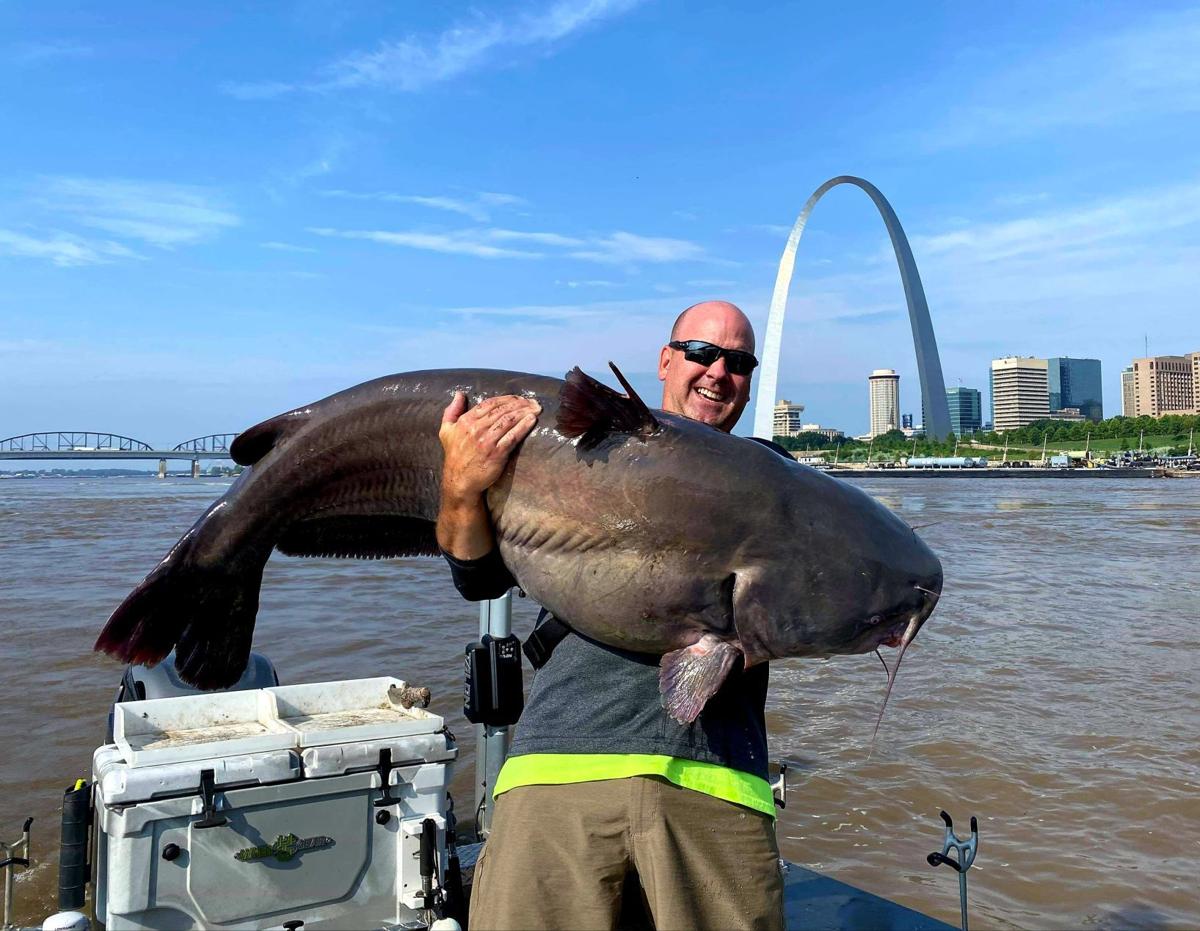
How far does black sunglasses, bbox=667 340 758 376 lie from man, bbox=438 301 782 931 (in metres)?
0.54

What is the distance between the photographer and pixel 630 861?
2037 mm

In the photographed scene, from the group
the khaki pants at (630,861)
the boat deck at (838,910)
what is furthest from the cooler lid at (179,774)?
the khaki pants at (630,861)

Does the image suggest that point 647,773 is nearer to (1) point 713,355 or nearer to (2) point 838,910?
(1) point 713,355

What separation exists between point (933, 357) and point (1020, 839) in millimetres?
67738

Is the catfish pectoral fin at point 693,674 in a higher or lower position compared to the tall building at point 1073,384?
lower

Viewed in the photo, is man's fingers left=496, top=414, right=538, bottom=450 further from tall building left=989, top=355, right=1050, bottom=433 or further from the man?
tall building left=989, top=355, right=1050, bottom=433

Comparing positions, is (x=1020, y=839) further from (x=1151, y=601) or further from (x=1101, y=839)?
(x=1151, y=601)

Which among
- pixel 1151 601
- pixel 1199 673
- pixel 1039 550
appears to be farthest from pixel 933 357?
pixel 1199 673

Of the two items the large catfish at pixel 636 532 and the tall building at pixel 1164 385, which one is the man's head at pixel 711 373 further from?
the tall building at pixel 1164 385

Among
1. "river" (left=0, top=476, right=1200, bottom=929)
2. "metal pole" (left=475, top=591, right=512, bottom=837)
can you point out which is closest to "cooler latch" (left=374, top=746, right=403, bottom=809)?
"metal pole" (left=475, top=591, right=512, bottom=837)

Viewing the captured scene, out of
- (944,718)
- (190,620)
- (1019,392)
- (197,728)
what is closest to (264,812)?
(197,728)

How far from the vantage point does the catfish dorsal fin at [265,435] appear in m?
2.45

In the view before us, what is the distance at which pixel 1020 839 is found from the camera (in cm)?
511

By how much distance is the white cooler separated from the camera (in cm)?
279
